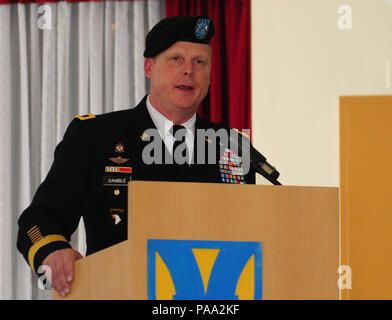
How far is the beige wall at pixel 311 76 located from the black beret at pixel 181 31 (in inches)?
60.4

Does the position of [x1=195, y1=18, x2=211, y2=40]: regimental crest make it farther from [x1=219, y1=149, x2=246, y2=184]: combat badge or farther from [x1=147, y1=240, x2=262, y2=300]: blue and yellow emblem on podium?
[x1=147, y1=240, x2=262, y2=300]: blue and yellow emblem on podium

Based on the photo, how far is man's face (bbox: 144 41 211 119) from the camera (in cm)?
182

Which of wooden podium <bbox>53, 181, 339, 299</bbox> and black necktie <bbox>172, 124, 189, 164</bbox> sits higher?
black necktie <bbox>172, 124, 189, 164</bbox>

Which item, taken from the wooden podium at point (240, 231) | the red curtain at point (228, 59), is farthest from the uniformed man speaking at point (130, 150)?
the red curtain at point (228, 59)

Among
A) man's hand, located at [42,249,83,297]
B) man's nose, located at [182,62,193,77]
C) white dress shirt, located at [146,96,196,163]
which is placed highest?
man's nose, located at [182,62,193,77]

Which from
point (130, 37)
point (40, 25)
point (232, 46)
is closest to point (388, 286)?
point (232, 46)

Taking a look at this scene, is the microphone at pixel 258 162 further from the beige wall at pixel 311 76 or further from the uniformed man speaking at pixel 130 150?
the beige wall at pixel 311 76

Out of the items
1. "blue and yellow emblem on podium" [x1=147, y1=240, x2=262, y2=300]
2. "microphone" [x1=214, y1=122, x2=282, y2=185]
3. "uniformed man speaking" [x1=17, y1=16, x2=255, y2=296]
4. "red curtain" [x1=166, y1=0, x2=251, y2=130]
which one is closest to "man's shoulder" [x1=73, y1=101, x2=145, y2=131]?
"uniformed man speaking" [x1=17, y1=16, x2=255, y2=296]

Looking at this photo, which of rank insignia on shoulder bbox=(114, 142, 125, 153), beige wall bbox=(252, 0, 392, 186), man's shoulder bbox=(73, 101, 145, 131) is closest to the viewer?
rank insignia on shoulder bbox=(114, 142, 125, 153)

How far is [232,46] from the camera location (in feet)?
11.0

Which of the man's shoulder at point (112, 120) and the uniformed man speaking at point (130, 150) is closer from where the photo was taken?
the uniformed man speaking at point (130, 150)

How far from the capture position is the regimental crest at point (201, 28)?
6.04 feet

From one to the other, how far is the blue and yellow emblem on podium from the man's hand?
20 centimetres

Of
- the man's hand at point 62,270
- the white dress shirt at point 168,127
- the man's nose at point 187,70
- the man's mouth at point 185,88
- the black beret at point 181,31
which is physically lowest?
the man's hand at point 62,270
